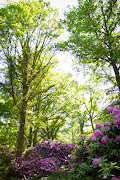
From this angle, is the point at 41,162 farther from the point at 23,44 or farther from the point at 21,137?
the point at 23,44

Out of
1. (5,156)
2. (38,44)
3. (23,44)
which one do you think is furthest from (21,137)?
(38,44)

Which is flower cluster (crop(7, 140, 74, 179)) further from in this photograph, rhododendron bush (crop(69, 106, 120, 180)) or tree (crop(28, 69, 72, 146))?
tree (crop(28, 69, 72, 146))

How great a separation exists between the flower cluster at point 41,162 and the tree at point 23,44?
119 centimetres

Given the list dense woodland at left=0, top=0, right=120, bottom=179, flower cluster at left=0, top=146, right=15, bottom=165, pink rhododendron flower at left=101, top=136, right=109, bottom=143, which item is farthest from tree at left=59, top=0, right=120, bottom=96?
flower cluster at left=0, top=146, right=15, bottom=165

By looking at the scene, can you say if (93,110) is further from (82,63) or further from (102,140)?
(102,140)

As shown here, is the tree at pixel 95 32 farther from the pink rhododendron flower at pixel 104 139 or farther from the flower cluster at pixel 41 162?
the pink rhododendron flower at pixel 104 139

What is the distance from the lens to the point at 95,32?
8273 millimetres

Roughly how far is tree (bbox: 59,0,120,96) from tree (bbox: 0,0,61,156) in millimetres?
1644

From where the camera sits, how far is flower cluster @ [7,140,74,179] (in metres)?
5.48

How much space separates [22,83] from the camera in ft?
28.0

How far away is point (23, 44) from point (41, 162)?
7130 mm

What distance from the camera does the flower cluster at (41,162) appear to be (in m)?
5.48

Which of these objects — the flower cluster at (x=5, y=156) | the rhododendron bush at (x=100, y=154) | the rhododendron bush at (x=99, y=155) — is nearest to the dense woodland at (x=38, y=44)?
the flower cluster at (x=5, y=156)

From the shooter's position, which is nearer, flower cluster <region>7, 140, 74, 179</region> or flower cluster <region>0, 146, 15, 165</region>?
flower cluster <region>7, 140, 74, 179</region>
